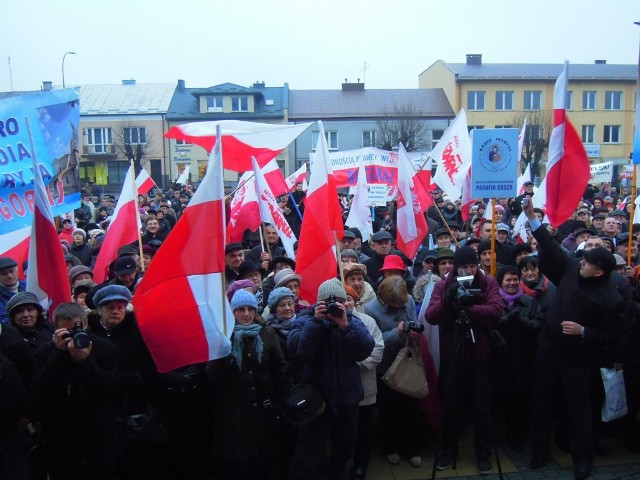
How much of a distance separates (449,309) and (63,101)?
3883 mm

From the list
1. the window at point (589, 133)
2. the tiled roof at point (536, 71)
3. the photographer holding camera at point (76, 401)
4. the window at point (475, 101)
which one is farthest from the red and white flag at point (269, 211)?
the window at point (589, 133)

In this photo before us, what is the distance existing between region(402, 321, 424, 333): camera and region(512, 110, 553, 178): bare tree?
112 feet

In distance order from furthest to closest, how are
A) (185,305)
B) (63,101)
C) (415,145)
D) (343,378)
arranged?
1. (415,145)
2. (63,101)
3. (343,378)
4. (185,305)

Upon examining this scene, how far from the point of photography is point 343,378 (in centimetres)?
430

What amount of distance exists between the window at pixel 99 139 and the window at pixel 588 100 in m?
39.3

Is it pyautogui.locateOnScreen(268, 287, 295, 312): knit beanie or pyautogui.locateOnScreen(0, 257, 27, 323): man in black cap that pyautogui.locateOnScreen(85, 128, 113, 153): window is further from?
pyautogui.locateOnScreen(268, 287, 295, 312): knit beanie

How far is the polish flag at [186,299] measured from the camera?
395 cm

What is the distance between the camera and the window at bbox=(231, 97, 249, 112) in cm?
4919

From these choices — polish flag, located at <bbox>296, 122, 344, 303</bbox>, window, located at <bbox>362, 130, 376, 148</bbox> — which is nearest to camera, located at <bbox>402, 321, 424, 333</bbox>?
polish flag, located at <bbox>296, 122, 344, 303</bbox>

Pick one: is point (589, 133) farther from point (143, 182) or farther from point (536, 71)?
point (143, 182)

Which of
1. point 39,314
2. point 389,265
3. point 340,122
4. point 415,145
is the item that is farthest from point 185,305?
point 340,122

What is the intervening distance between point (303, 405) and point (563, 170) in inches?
128

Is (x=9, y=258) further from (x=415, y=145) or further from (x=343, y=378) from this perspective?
(x=415, y=145)

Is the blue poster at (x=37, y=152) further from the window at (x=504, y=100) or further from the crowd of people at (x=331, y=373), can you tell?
the window at (x=504, y=100)
